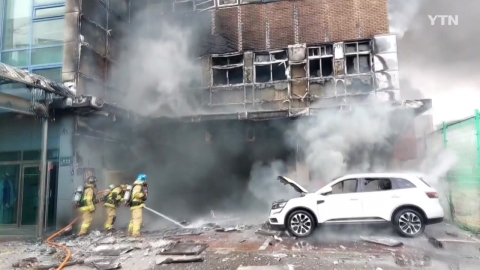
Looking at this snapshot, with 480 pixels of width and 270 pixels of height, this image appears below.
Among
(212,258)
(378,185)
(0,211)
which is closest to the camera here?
(212,258)

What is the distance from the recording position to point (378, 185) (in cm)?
891

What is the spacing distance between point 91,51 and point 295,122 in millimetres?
7691

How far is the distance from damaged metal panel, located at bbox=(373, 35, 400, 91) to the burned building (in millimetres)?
38

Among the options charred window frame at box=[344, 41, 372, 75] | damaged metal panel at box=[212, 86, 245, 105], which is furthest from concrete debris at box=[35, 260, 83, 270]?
charred window frame at box=[344, 41, 372, 75]

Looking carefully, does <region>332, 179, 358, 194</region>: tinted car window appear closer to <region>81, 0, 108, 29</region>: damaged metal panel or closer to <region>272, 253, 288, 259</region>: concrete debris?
<region>272, 253, 288, 259</region>: concrete debris

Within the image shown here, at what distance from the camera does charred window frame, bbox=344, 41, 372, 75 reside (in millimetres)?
13883

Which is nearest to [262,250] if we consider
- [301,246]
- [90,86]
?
[301,246]

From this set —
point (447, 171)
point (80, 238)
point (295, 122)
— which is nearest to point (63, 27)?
point (80, 238)

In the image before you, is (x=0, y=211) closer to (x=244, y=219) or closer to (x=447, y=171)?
(x=244, y=219)

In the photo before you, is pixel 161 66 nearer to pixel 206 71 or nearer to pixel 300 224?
pixel 206 71

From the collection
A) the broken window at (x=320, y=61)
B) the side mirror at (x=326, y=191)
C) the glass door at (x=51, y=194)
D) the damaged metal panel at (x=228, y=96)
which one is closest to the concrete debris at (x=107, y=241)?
the glass door at (x=51, y=194)

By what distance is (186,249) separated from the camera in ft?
26.0

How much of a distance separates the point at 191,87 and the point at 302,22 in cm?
525

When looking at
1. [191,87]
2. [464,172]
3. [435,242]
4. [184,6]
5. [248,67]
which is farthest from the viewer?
[184,6]
